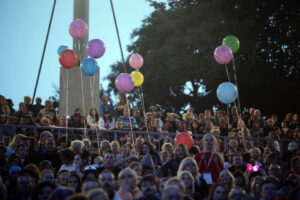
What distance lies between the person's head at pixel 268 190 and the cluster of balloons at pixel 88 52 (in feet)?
19.5

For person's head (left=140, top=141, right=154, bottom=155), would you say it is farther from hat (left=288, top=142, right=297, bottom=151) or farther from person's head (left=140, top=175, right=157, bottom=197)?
hat (left=288, top=142, right=297, bottom=151)

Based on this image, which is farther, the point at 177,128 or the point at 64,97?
the point at 64,97

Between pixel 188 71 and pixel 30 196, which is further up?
pixel 188 71

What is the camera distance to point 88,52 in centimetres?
1210

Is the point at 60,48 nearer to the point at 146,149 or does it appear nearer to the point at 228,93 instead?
the point at 228,93

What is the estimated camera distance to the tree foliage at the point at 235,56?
21.2 meters

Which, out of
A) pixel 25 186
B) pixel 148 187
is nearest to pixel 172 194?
pixel 148 187

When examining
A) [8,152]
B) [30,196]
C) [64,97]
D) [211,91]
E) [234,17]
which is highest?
[234,17]

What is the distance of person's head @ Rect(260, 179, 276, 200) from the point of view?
6.98 meters

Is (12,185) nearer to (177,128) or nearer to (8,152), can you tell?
(8,152)

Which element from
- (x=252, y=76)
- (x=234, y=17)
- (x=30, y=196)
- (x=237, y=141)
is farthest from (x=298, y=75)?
(x=30, y=196)

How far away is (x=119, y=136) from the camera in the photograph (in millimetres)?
11812

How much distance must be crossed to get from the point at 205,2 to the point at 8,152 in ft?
52.8

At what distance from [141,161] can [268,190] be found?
8.67ft
